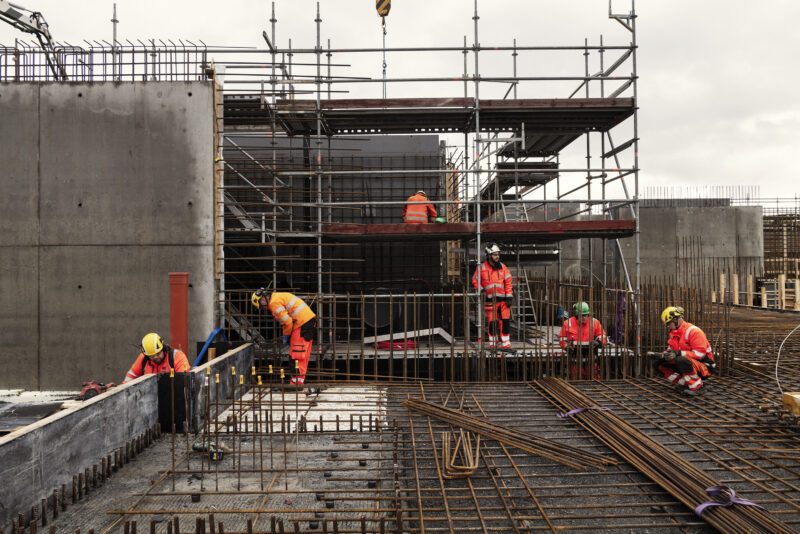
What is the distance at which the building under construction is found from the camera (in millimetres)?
4754

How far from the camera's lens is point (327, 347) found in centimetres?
1041

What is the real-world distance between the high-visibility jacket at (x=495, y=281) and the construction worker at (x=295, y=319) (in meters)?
3.41

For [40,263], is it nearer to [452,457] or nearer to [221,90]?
[221,90]

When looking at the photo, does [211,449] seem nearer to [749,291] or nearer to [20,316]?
[20,316]

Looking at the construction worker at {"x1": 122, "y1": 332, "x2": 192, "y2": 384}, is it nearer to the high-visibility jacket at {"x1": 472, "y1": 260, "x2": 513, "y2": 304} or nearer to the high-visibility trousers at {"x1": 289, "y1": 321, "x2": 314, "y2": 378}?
the high-visibility trousers at {"x1": 289, "y1": 321, "x2": 314, "y2": 378}

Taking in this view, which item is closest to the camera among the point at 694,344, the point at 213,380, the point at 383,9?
the point at 213,380

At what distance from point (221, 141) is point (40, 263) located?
3963mm

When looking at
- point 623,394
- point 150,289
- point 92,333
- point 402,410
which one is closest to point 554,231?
point 623,394

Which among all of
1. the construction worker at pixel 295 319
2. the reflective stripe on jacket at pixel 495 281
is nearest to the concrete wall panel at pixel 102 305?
the construction worker at pixel 295 319

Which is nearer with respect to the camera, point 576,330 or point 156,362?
point 156,362

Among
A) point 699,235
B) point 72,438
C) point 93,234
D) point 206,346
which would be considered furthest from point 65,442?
point 699,235

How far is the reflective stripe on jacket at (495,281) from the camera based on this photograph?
10.5 metres

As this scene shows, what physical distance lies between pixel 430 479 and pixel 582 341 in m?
5.88

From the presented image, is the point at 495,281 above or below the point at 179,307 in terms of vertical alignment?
above
